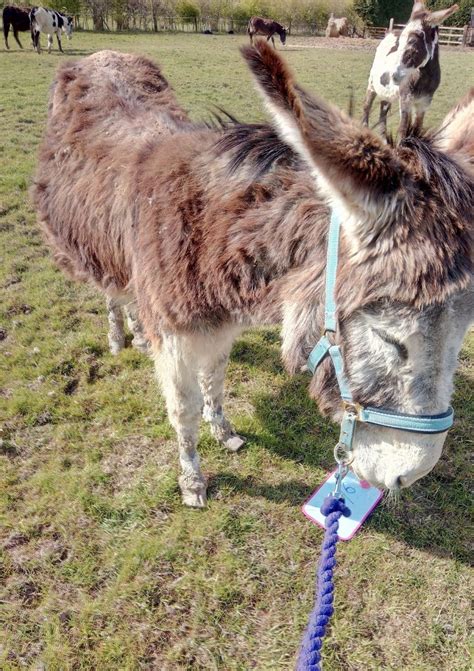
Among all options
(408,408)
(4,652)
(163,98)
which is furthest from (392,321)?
(163,98)

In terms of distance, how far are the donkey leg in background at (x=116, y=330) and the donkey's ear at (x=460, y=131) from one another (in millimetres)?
2923

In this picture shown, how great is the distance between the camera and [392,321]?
141cm

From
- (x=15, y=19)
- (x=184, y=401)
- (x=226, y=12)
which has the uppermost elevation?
(x=226, y=12)

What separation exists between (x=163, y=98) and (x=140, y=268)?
6.76ft

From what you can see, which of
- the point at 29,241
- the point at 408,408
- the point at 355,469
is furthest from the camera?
the point at 29,241

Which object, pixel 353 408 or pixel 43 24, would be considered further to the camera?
pixel 43 24

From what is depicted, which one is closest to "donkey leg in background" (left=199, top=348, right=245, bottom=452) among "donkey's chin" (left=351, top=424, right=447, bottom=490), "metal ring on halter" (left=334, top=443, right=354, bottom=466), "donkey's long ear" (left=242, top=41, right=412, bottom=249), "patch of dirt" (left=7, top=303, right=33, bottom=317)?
"metal ring on halter" (left=334, top=443, right=354, bottom=466)

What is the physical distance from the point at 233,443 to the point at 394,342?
208cm

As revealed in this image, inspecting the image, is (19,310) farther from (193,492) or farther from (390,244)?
(390,244)

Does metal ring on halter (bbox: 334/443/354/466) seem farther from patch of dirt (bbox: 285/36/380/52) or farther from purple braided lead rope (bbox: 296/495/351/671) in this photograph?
patch of dirt (bbox: 285/36/380/52)

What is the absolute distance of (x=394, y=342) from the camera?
1.44 meters

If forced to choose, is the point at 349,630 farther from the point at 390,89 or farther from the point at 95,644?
the point at 390,89

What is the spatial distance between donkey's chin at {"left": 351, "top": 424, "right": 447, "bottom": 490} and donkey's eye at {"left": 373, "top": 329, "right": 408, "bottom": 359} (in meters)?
0.30

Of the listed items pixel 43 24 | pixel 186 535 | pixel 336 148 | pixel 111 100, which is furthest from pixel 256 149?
pixel 43 24
